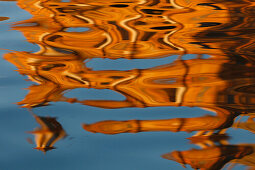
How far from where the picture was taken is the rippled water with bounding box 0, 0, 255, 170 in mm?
750

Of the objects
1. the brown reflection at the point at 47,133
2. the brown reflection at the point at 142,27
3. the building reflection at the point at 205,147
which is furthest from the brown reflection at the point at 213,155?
the brown reflection at the point at 142,27

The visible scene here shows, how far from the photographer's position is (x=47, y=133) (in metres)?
0.81

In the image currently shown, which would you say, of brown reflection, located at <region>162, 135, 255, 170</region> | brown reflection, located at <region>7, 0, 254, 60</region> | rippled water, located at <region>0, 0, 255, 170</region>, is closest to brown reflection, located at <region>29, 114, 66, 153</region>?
rippled water, located at <region>0, 0, 255, 170</region>

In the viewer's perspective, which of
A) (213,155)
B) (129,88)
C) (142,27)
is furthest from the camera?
(142,27)

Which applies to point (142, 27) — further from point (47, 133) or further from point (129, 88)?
point (47, 133)

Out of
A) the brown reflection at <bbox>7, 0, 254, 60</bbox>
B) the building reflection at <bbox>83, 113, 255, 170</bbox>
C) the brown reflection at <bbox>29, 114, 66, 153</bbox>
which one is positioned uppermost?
the brown reflection at <bbox>7, 0, 254, 60</bbox>

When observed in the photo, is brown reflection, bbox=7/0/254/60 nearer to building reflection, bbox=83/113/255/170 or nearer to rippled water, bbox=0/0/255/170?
rippled water, bbox=0/0/255/170

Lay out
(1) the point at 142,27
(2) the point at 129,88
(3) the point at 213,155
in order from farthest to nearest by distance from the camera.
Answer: (1) the point at 142,27, (2) the point at 129,88, (3) the point at 213,155

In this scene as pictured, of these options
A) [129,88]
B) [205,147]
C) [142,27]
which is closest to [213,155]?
[205,147]

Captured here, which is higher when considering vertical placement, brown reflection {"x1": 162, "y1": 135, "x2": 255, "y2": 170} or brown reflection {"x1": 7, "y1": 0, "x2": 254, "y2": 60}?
brown reflection {"x1": 7, "y1": 0, "x2": 254, "y2": 60}

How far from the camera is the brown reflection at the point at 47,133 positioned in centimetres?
77

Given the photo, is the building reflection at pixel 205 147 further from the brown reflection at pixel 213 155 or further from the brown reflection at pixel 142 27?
the brown reflection at pixel 142 27

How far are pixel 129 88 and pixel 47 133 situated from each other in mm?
273

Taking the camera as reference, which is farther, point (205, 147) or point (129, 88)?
point (129, 88)
